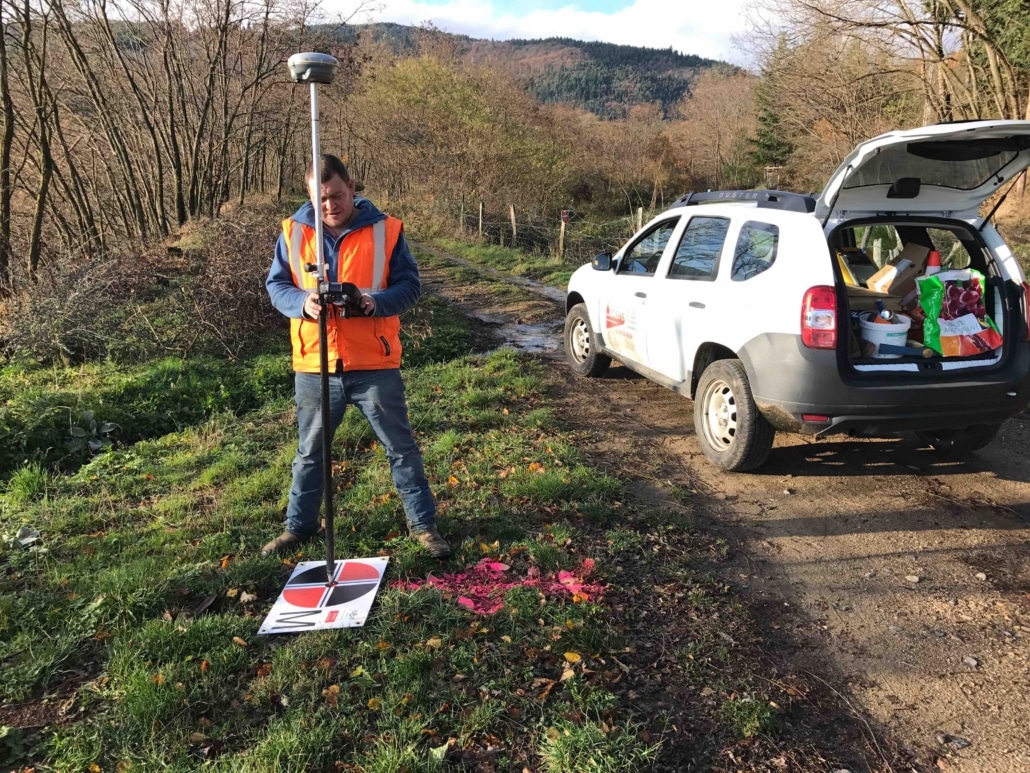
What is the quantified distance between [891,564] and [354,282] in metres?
3.31

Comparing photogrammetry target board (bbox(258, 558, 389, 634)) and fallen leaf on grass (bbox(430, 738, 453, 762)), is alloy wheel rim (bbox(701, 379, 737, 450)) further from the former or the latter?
fallen leaf on grass (bbox(430, 738, 453, 762))

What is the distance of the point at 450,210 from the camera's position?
80.8ft

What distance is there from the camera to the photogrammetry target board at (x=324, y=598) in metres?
3.00

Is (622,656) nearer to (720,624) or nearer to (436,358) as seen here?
(720,624)

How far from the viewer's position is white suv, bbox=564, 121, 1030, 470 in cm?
393

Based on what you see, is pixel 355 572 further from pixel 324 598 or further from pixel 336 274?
pixel 336 274

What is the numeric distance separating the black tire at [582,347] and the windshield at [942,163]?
3080 mm

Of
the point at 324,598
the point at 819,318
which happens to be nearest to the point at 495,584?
the point at 324,598

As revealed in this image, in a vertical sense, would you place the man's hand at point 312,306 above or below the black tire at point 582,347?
above

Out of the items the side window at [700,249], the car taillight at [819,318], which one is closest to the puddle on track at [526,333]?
the side window at [700,249]

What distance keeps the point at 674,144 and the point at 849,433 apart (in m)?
43.8

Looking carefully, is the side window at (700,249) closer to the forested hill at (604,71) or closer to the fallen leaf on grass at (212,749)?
the fallen leaf on grass at (212,749)

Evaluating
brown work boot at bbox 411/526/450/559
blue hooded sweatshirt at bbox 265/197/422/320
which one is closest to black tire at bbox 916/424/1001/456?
brown work boot at bbox 411/526/450/559

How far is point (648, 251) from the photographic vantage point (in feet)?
20.1
